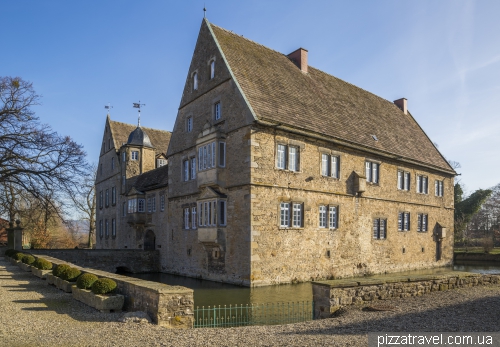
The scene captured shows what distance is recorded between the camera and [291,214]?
72.3 ft

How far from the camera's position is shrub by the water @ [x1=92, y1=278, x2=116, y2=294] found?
1161cm

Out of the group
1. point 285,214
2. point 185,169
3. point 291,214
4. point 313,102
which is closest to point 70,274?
point 285,214

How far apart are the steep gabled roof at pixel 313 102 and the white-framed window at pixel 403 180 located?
48.0 inches

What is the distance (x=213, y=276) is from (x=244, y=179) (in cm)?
598

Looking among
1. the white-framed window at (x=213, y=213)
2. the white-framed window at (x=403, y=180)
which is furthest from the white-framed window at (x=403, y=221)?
the white-framed window at (x=213, y=213)

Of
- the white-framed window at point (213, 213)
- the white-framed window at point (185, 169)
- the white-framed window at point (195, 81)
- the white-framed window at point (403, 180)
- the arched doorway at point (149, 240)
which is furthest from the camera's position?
the arched doorway at point (149, 240)

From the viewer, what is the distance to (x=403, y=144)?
102 ft

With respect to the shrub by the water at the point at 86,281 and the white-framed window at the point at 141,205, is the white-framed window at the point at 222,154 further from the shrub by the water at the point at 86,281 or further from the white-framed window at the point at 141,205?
the white-framed window at the point at 141,205

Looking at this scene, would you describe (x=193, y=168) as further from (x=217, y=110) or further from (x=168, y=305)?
(x=168, y=305)

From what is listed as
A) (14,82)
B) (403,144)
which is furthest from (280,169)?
(14,82)

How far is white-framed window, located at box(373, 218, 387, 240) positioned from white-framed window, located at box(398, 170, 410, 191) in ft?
10.4

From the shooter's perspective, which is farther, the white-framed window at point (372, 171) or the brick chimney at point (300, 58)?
the brick chimney at point (300, 58)

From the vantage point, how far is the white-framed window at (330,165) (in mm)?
23938

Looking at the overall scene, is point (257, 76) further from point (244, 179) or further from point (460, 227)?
point (460, 227)
